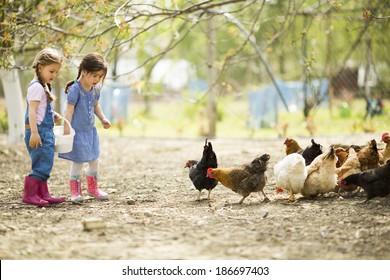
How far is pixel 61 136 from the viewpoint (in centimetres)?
550

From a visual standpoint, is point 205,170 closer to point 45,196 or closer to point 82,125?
point 82,125

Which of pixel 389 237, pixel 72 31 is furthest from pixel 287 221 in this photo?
pixel 72 31

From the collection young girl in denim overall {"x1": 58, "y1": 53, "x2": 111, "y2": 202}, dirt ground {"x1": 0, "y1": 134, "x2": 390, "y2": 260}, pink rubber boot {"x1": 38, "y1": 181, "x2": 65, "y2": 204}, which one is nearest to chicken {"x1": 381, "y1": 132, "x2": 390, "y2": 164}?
dirt ground {"x1": 0, "y1": 134, "x2": 390, "y2": 260}

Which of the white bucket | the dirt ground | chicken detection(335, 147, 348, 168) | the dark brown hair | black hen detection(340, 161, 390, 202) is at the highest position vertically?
the dark brown hair

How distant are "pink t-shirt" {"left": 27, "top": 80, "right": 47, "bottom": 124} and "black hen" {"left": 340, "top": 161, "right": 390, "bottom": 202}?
2993 millimetres

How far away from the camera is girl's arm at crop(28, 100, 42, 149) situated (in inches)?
211

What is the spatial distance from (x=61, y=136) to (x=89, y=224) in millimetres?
1310

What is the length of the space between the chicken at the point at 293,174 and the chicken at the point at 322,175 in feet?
0.26

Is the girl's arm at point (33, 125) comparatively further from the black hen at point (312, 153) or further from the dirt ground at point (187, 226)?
the black hen at point (312, 153)

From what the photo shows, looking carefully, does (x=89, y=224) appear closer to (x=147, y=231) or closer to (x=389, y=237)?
(x=147, y=231)

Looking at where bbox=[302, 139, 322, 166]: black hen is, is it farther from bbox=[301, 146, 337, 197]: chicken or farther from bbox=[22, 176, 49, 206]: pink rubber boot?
bbox=[22, 176, 49, 206]: pink rubber boot

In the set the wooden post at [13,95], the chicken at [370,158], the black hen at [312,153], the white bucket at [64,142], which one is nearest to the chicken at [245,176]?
the black hen at [312,153]

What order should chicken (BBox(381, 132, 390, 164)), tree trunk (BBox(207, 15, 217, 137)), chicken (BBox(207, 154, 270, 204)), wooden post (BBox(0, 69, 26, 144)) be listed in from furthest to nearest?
tree trunk (BBox(207, 15, 217, 137)) → wooden post (BBox(0, 69, 26, 144)) → chicken (BBox(381, 132, 390, 164)) → chicken (BBox(207, 154, 270, 204))

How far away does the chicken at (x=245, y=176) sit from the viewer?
5.56 metres
